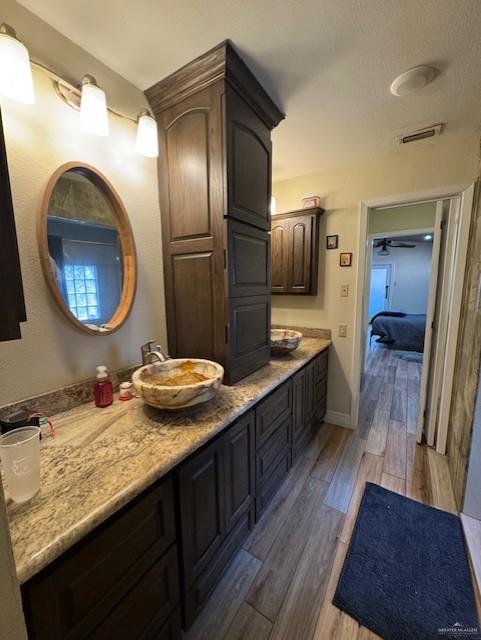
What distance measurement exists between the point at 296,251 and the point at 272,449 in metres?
1.70

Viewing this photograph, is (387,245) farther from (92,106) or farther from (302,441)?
(92,106)

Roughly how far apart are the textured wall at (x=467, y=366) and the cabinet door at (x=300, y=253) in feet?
3.69

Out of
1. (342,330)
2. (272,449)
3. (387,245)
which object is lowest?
(272,449)

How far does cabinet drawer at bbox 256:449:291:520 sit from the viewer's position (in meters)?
1.45

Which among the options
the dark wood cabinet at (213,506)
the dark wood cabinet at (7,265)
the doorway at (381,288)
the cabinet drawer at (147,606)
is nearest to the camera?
the dark wood cabinet at (7,265)

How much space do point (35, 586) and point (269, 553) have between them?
1.20 m

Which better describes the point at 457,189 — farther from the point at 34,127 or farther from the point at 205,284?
the point at 34,127

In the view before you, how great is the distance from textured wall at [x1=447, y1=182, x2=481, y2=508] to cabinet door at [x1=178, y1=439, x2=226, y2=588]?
1492 millimetres

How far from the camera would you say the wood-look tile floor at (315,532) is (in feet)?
3.50

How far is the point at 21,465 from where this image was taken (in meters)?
0.63

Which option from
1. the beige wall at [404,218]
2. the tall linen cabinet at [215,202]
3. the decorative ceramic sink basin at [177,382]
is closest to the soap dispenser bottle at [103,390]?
the decorative ceramic sink basin at [177,382]

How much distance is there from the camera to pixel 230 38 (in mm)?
1083

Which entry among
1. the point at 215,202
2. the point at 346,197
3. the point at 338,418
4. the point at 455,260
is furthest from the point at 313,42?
the point at 338,418

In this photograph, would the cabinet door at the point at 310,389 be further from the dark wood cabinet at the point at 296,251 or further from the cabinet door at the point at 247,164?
the cabinet door at the point at 247,164
